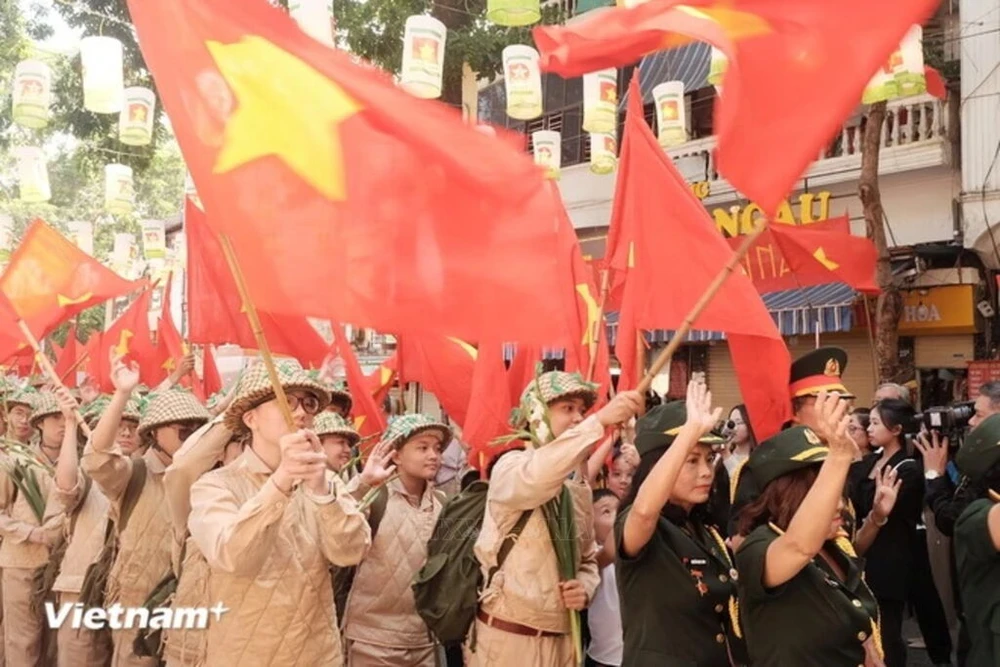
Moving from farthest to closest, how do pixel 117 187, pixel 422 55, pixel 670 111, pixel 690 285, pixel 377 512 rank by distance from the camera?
pixel 117 187
pixel 670 111
pixel 422 55
pixel 377 512
pixel 690 285

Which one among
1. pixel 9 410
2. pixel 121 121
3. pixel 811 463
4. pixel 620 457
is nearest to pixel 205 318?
pixel 9 410

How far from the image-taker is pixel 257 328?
251 centimetres

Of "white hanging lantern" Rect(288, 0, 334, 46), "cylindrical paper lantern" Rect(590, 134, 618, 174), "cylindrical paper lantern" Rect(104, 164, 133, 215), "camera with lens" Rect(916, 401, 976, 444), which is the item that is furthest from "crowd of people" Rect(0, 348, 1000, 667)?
"cylindrical paper lantern" Rect(104, 164, 133, 215)

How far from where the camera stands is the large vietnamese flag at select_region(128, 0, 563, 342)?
9.14 feet

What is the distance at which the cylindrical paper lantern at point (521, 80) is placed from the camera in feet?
33.5

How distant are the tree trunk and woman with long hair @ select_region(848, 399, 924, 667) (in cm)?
419

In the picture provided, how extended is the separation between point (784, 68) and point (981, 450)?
168 cm

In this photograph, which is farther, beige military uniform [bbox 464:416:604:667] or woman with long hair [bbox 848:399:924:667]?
woman with long hair [bbox 848:399:924:667]

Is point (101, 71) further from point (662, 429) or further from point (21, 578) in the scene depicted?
point (662, 429)

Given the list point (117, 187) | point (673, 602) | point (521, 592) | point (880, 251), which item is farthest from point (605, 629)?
point (117, 187)

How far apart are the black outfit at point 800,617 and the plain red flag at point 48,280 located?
189 inches

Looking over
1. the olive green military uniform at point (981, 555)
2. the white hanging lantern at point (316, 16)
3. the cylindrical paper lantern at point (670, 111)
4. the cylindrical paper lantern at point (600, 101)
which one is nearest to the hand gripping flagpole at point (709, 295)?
the olive green military uniform at point (981, 555)

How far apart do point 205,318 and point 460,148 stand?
11.4 ft

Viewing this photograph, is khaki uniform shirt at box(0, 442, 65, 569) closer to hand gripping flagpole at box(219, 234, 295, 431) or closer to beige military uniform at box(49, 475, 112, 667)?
beige military uniform at box(49, 475, 112, 667)
